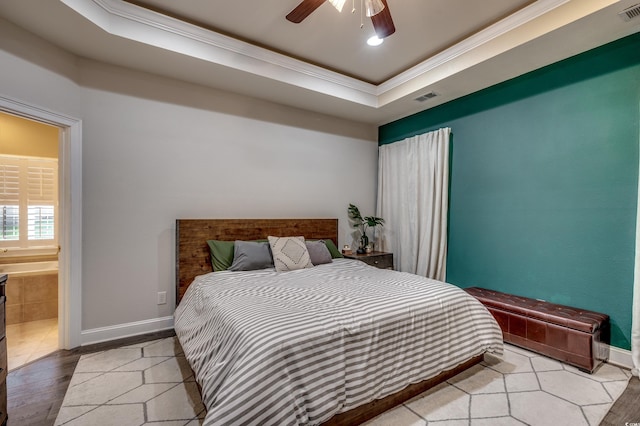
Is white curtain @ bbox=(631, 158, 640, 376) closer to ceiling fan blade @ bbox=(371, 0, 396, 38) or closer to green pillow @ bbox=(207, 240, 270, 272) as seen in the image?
ceiling fan blade @ bbox=(371, 0, 396, 38)

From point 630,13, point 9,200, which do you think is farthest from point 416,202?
point 9,200

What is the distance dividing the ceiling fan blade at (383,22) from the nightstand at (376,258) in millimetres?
2654

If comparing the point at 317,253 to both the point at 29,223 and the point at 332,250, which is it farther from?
Result: the point at 29,223

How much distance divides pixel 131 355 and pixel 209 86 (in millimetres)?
2784

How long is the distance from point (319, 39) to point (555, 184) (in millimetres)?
2667

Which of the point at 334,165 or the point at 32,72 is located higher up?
the point at 32,72

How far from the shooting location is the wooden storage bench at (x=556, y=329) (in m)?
2.29

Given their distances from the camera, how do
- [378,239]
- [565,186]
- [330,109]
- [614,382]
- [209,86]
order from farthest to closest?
1. [378,239]
2. [330,109]
3. [209,86]
4. [565,186]
5. [614,382]

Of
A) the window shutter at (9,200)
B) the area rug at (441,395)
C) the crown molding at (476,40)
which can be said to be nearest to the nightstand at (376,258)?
the area rug at (441,395)

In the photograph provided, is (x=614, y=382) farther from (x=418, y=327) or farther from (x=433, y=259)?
(x=433, y=259)

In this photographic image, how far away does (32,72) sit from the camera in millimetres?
2354

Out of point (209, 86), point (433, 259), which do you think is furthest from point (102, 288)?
point (433, 259)

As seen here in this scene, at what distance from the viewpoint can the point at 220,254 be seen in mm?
3146

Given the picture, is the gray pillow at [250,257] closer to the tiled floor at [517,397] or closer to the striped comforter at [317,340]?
the striped comforter at [317,340]
